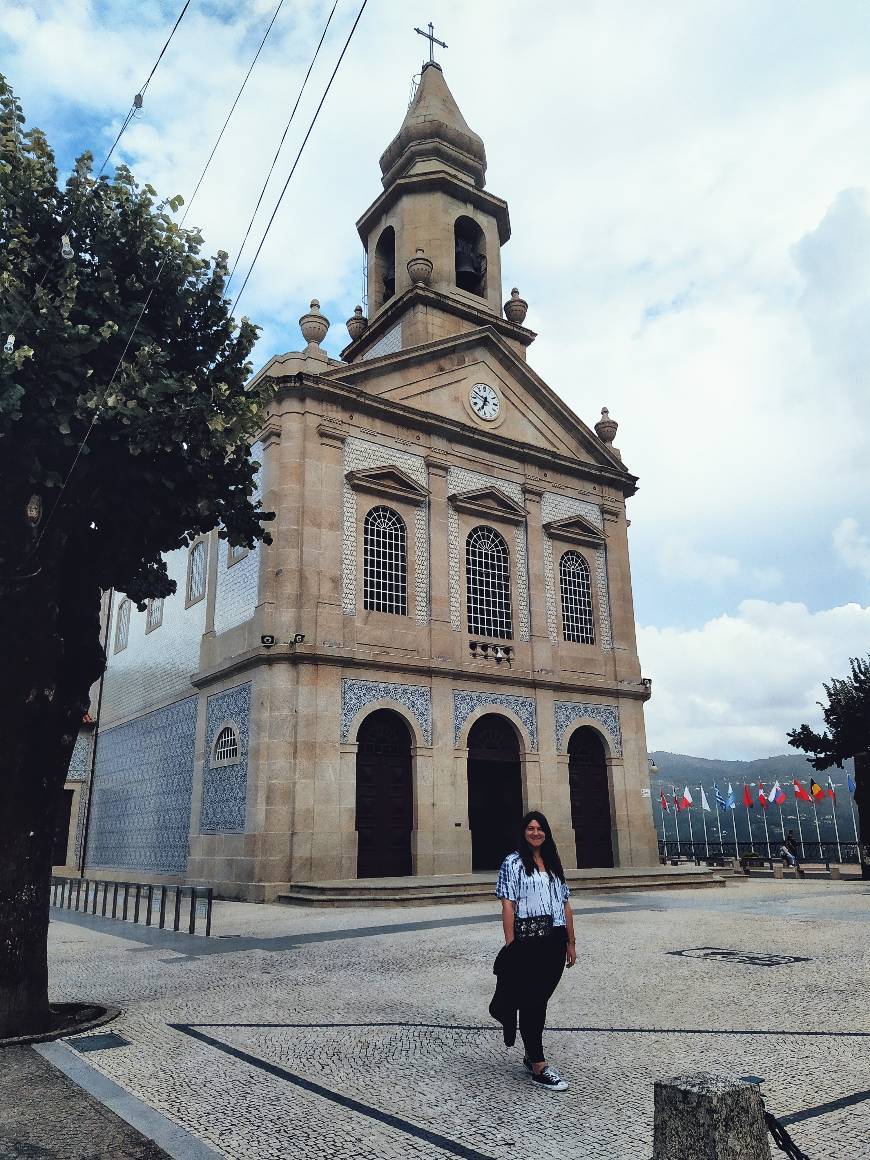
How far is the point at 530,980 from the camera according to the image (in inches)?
205

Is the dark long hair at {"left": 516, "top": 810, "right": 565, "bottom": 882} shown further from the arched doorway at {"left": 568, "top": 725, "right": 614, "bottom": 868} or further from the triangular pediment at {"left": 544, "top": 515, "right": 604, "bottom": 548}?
the triangular pediment at {"left": 544, "top": 515, "right": 604, "bottom": 548}

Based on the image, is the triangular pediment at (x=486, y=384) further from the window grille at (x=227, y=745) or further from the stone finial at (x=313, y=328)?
the window grille at (x=227, y=745)

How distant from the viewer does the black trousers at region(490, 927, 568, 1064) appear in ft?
16.8

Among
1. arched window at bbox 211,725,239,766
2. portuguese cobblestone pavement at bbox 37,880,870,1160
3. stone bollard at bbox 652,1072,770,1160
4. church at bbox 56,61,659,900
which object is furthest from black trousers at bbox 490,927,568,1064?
arched window at bbox 211,725,239,766

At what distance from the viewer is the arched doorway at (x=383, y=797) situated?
19.7 meters

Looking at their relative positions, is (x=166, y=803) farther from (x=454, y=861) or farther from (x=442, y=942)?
(x=442, y=942)

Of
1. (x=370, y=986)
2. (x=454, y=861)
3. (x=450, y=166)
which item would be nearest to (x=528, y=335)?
(x=450, y=166)

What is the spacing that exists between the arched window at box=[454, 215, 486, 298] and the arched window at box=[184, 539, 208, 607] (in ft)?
41.3

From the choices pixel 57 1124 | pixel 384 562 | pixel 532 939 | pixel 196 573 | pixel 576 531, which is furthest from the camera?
pixel 576 531

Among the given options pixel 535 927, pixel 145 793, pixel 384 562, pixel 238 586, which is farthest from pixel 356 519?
pixel 535 927

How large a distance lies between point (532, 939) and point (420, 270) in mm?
23846

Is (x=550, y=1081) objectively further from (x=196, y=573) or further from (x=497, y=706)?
(x=196, y=573)

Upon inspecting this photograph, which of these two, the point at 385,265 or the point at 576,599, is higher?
the point at 385,265

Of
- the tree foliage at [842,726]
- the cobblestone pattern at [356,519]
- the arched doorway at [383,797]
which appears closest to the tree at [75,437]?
the cobblestone pattern at [356,519]
